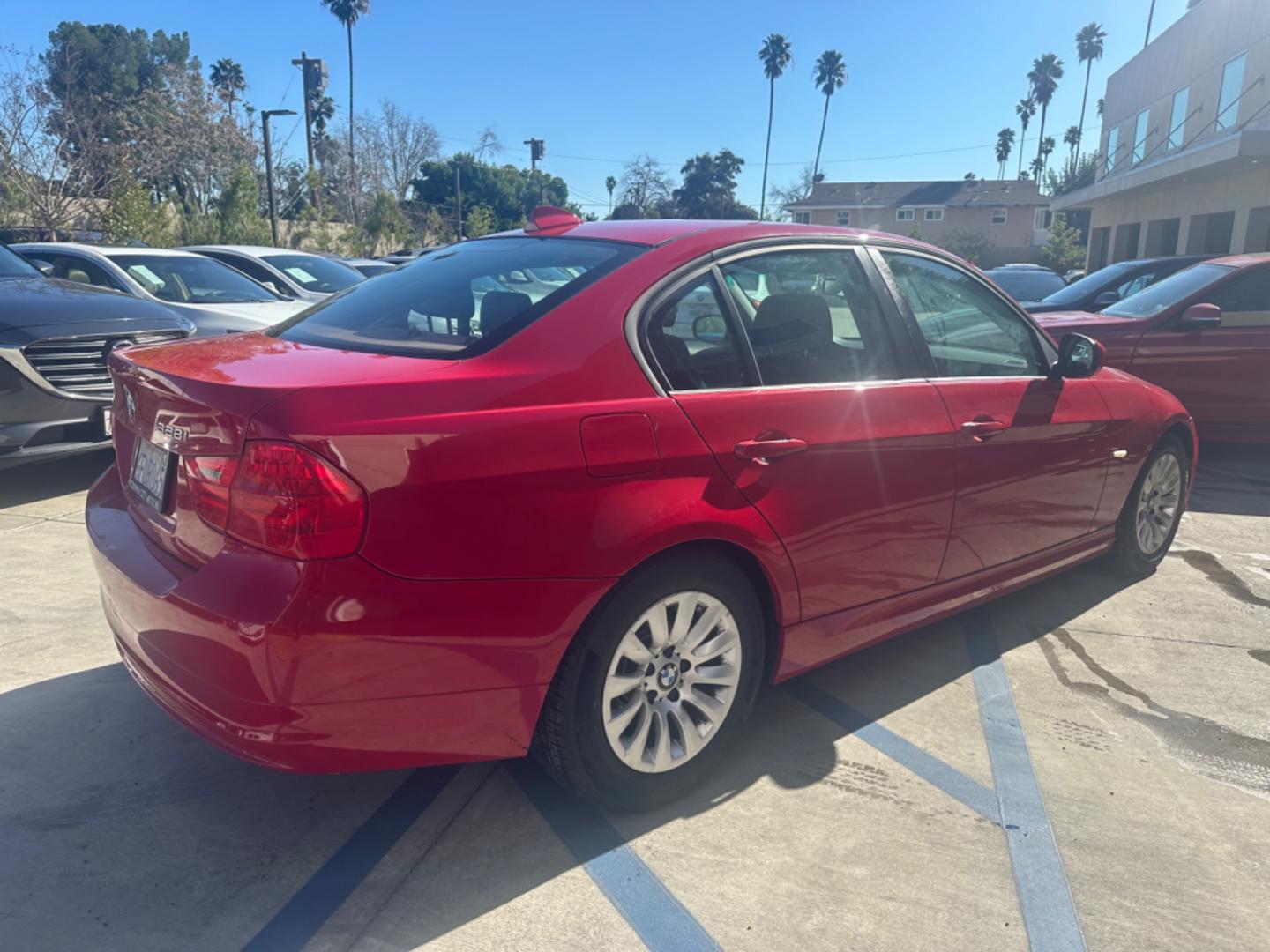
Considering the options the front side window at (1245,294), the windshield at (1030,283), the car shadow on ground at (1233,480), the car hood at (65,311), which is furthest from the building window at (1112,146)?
the car hood at (65,311)

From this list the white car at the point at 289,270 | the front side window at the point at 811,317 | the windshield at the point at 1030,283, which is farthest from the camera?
the windshield at the point at 1030,283

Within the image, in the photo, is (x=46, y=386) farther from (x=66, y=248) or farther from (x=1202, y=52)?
(x=1202, y=52)

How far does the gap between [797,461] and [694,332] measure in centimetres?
49

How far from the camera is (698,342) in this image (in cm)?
281

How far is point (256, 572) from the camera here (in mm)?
2166

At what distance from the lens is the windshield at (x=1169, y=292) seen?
25.0ft

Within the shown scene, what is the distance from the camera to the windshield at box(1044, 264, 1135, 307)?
10023 mm

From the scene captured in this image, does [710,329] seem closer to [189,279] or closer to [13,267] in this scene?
[13,267]

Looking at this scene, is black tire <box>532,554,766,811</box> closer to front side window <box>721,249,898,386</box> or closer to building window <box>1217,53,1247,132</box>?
front side window <box>721,249,898,386</box>

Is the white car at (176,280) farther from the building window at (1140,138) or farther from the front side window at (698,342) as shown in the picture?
the building window at (1140,138)

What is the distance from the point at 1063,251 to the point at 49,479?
43185 millimetres

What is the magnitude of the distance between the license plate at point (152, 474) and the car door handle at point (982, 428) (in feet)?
8.46

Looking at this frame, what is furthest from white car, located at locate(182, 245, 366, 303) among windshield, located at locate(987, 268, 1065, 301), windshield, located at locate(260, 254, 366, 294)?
windshield, located at locate(987, 268, 1065, 301)

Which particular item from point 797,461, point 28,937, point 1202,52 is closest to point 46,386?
point 28,937
